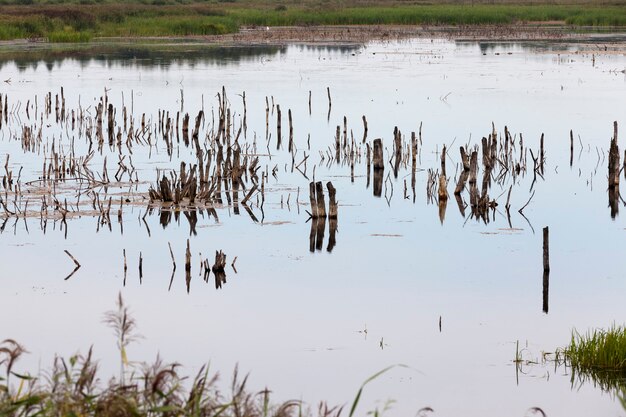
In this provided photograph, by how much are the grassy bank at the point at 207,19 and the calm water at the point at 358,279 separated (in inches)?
1180

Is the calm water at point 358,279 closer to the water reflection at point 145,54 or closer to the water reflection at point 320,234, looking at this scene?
the water reflection at point 320,234

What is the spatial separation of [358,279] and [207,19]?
165 ft

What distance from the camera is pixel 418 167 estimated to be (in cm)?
1761

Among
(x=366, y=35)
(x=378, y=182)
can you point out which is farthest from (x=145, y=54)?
(x=378, y=182)

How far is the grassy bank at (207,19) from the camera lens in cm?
5244

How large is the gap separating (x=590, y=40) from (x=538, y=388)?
44329 millimetres

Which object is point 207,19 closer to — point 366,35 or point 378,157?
point 366,35

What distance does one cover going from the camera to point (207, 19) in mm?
59938

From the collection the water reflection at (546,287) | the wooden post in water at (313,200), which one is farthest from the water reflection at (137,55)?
the water reflection at (546,287)

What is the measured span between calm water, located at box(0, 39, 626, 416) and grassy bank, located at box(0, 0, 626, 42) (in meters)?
30.0

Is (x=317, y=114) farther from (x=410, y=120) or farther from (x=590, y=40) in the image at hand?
(x=590, y=40)

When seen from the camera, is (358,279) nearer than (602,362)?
No

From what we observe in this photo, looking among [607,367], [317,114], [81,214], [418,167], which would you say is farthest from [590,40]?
[607,367]

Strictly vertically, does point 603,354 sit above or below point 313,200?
below
